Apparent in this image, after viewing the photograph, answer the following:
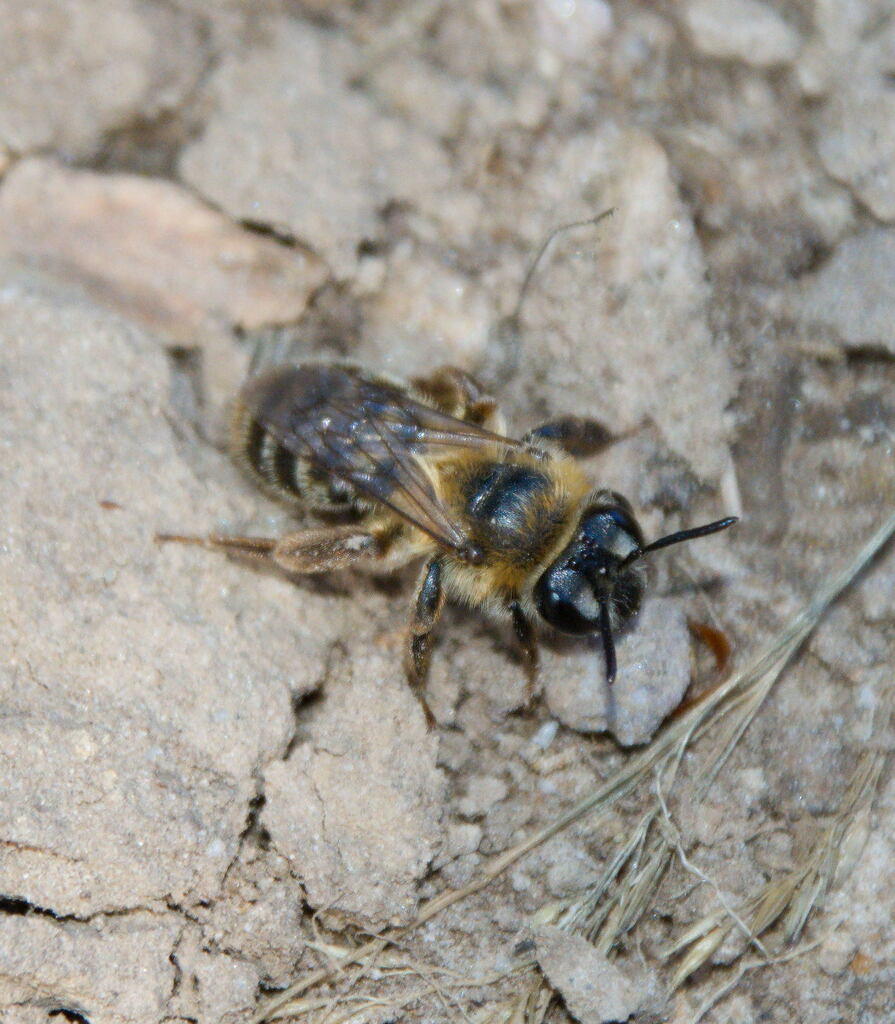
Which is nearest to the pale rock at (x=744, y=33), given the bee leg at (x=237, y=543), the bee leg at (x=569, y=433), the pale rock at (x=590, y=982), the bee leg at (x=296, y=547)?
the bee leg at (x=569, y=433)

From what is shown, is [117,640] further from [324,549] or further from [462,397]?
[462,397]

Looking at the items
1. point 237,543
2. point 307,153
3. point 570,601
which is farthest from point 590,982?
point 307,153

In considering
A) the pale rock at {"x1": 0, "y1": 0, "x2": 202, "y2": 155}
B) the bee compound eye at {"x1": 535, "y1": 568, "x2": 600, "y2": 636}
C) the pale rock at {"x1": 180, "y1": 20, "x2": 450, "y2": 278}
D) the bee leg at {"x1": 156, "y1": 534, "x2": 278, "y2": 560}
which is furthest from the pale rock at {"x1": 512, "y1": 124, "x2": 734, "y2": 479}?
the pale rock at {"x1": 0, "y1": 0, "x2": 202, "y2": 155}

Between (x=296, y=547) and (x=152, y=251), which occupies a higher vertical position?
(x=152, y=251)

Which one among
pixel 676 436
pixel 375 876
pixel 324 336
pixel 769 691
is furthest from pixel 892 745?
pixel 324 336

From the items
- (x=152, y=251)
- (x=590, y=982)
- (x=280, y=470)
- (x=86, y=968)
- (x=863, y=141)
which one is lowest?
(x=86, y=968)
